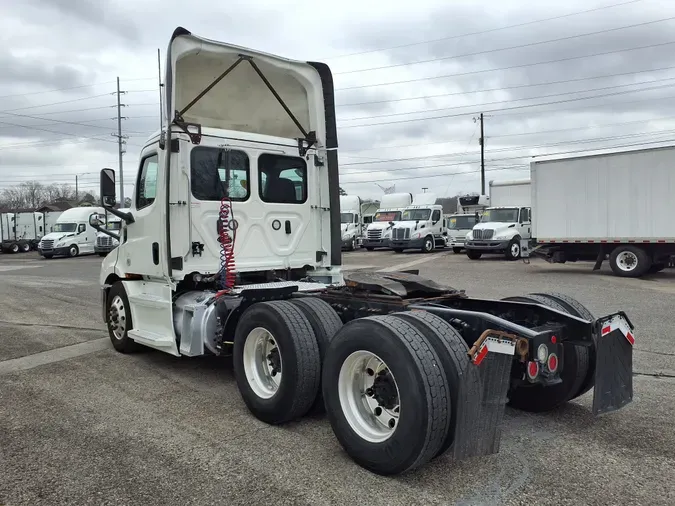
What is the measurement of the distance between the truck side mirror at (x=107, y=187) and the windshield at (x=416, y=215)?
22767 millimetres

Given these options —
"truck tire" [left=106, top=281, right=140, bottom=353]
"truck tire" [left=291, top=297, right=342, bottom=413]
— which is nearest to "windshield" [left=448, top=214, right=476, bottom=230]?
"truck tire" [left=106, top=281, right=140, bottom=353]

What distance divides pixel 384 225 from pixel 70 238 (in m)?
17.7

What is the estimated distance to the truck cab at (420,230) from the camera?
2731 cm

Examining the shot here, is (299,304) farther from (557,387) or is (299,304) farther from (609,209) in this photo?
(609,209)

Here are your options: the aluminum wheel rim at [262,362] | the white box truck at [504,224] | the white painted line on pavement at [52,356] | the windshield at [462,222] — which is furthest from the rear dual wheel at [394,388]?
the windshield at [462,222]

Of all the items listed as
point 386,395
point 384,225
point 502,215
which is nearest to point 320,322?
point 386,395

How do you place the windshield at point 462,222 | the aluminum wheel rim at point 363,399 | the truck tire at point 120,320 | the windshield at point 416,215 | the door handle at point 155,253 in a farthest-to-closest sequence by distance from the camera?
the windshield at point 416,215 → the windshield at point 462,222 → the truck tire at point 120,320 → the door handle at point 155,253 → the aluminum wheel rim at point 363,399

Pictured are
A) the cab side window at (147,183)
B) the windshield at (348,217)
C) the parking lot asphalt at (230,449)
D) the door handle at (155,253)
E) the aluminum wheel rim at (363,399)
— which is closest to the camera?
the parking lot asphalt at (230,449)

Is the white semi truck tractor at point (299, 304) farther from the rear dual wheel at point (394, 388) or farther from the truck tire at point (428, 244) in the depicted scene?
the truck tire at point (428, 244)

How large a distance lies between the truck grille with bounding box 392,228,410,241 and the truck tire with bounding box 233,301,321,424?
22.9 m

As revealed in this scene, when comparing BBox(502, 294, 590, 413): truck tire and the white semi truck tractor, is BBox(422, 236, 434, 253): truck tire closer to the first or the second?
the white semi truck tractor

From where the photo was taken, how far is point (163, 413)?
15.5ft

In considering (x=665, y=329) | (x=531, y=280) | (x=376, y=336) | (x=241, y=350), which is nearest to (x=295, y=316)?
(x=241, y=350)

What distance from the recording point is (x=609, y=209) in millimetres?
15766
